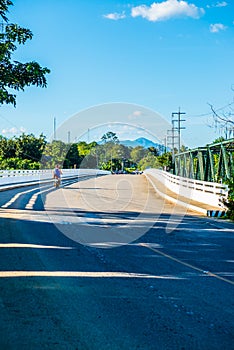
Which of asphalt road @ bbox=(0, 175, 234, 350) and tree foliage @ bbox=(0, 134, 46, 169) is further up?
tree foliage @ bbox=(0, 134, 46, 169)

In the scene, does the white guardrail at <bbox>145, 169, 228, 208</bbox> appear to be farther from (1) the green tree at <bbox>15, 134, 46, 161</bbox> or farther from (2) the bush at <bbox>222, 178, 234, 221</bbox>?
(1) the green tree at <bbox>15, 134, 46, 161</bbox>

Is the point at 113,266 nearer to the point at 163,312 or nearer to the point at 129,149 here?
the point at 163,312

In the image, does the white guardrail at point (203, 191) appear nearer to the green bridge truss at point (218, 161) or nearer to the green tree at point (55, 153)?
the green bridge truss at point (218, 161)

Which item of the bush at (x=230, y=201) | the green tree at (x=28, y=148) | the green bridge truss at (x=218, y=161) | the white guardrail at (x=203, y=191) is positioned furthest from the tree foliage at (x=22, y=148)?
the bush at (x=230, y=201)

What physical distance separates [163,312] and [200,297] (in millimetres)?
→ 959

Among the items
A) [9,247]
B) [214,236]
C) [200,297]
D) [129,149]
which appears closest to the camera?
[200,297]

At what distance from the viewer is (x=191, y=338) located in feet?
16.8

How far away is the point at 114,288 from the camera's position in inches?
283

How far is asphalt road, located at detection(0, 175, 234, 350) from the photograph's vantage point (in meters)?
5.16

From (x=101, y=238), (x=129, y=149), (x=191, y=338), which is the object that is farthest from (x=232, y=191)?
(x=129, y=149)

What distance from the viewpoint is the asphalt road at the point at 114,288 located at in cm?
516

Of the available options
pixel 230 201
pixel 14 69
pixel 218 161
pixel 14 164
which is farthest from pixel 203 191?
pixel 14 164

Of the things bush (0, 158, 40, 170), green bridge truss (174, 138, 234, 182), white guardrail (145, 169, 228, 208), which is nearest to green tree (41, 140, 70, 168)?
bush (0, 158, 40, 170)

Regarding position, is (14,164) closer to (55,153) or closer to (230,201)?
(55,153)
